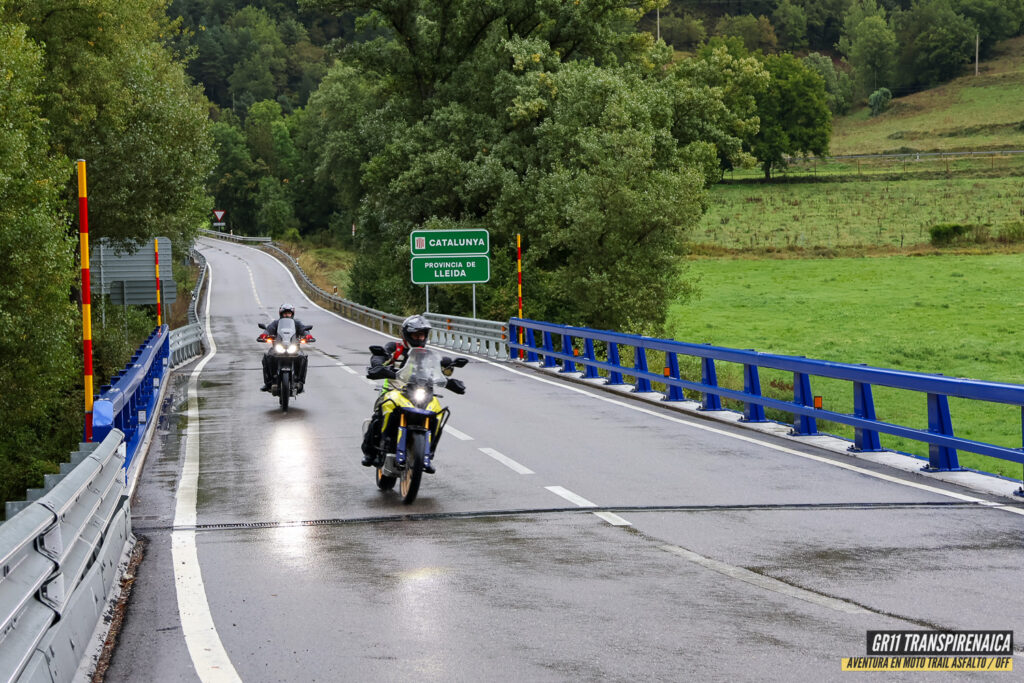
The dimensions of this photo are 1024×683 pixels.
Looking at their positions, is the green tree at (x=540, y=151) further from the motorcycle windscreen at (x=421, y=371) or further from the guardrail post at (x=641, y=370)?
the motorcycle windscreen at (x=421, y=371)

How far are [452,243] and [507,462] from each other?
2662 centimetres

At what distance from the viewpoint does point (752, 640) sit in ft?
18.9

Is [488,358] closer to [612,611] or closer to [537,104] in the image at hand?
[537,104]

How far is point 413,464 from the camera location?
10055mm

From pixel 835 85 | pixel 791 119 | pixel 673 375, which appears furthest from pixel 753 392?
pixel 835 85

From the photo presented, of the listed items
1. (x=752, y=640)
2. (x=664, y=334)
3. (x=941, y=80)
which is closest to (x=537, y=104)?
(x=664, y=334)

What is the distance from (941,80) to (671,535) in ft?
584

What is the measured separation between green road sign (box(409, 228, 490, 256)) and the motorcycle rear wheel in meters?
27.9

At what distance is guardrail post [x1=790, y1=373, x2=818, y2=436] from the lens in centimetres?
1432

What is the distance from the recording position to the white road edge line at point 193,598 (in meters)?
5.52

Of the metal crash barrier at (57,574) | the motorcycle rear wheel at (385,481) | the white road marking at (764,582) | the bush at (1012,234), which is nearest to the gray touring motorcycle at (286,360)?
the motorcycle rear wheel at (385,481)

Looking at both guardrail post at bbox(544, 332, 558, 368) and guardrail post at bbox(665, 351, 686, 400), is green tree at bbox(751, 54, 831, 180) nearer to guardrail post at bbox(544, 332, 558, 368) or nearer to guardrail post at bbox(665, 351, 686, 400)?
guardrail post at bbox(544, 332, 558, 368)

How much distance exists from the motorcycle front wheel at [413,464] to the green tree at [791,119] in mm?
102900

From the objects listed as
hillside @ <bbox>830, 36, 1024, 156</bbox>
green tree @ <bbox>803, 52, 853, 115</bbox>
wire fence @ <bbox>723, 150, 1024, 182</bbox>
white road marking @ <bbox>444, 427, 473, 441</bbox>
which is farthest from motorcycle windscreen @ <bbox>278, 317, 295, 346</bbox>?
green tree @ <bbox>803, 52, 853, 115</bbox>
